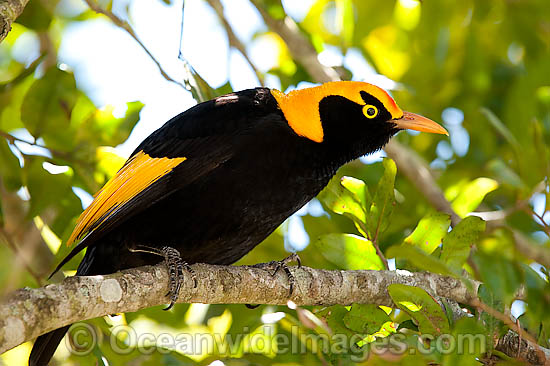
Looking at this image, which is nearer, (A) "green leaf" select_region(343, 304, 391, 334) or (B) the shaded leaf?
(B) the shaded leaf

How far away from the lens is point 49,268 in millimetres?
3818

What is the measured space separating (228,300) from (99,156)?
4.13ft

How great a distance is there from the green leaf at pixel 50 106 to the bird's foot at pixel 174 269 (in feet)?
2.99

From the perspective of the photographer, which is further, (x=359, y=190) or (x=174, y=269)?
(x=359, y=190)

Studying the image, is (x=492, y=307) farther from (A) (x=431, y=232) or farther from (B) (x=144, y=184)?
(B) (x=144, y=184)

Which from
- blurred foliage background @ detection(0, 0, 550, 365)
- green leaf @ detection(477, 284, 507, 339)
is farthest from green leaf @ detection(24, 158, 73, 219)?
green leaf @ detection(477, 284, 507, 339)

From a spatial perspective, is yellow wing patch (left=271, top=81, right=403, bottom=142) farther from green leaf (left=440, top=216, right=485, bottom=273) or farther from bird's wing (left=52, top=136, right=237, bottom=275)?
green leaf (left=440, top=216, right=485, bottom=273)

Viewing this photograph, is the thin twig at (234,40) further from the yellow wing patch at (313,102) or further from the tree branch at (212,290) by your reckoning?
the tree branch at (212,290)

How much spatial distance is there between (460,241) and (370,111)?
1.05 m

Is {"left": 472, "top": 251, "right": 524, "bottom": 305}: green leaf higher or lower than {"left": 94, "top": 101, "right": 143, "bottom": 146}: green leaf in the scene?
lower

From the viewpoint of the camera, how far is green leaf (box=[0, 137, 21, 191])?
3.43m

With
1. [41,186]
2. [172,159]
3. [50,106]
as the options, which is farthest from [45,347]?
[50,106]

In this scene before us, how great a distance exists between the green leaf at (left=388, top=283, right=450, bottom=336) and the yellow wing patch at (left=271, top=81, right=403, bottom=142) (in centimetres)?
117

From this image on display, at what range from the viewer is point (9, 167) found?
3.48 metres
